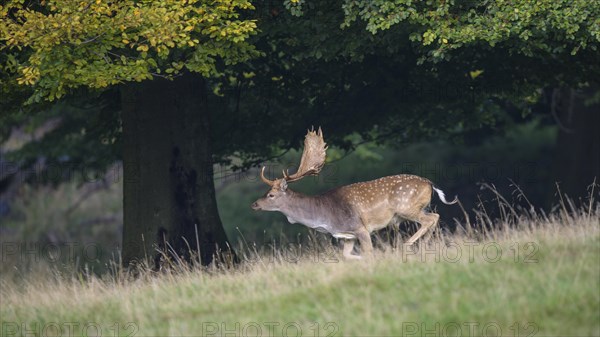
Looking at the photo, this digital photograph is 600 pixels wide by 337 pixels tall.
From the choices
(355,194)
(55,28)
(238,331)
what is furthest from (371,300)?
(55,28)

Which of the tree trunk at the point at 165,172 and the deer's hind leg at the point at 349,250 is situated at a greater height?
the tree trunk at the point at 165,172

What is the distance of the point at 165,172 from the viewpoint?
587 inches

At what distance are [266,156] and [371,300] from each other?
349 inches

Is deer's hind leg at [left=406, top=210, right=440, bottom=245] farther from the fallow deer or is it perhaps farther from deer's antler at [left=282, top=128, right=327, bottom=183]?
deer's antler at [left=282, top=128, right=327, bottom=183]

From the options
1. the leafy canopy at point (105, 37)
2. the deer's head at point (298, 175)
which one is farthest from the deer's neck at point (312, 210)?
the leafy canopy at point (105, 37)

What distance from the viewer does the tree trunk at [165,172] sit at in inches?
587

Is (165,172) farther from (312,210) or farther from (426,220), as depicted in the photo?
(426,220)

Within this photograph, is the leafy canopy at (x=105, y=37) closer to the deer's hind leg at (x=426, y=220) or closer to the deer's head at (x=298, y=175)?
the deer's head at (x=298, y=175)

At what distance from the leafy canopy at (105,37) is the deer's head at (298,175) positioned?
2022 millimetres

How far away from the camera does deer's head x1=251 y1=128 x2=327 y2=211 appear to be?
14.6 metres

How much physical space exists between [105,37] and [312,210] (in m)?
3.75

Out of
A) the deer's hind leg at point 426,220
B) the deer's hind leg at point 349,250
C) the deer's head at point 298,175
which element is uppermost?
the deer's head at point 298,175

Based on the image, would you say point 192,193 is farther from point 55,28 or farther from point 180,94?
point 55,28

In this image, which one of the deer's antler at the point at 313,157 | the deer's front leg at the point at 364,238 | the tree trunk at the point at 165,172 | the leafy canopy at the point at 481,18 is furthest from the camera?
the tree trunk at the point at 165,172
